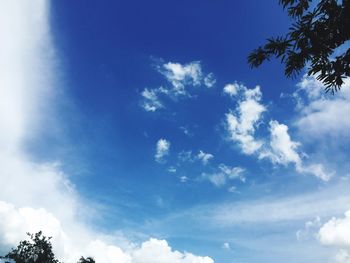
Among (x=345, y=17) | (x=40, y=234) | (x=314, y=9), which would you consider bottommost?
(x=345, y=17)

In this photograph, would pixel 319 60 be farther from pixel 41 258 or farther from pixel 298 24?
pixel 41 258

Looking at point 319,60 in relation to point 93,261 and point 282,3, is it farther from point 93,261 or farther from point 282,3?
point 93,261

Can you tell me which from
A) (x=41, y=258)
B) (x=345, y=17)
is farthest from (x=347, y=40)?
(x=41, y=258)

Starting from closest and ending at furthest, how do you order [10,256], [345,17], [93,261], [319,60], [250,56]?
[345,17] → [319,60] → [250,56] → [10,256] → [93,261]

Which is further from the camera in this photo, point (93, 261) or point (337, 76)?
point (93, 261)

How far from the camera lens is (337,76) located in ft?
20.8

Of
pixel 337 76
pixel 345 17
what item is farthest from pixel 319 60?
pixel 345 17

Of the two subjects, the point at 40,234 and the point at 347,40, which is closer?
the point at 347,40

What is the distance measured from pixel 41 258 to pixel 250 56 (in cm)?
6108

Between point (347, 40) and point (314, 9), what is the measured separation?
34.5 inches

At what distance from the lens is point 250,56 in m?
6.98

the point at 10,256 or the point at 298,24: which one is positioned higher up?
the point at 10,256

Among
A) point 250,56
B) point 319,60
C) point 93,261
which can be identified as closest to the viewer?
point 319,60

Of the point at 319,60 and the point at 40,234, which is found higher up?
the point at 40,234
